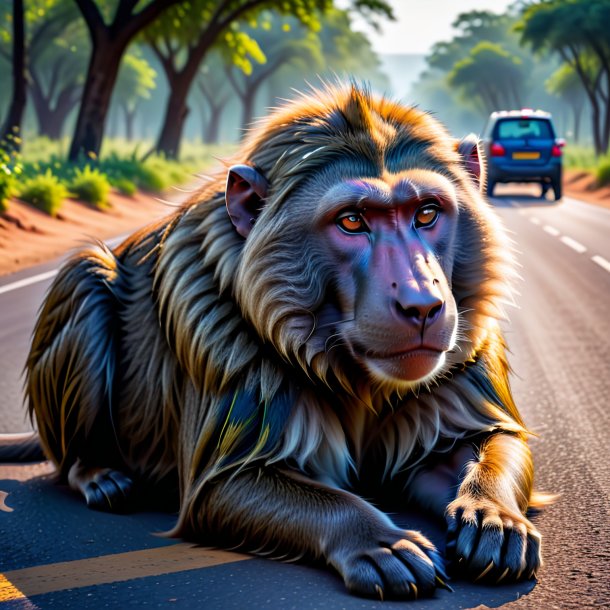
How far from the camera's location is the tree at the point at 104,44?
23.7 m

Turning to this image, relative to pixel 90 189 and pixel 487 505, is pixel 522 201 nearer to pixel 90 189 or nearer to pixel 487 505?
pixel 90 189

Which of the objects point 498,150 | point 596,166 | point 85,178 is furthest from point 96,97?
point 596,166

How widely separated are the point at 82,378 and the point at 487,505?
1.78 metres

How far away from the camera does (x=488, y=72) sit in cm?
7606

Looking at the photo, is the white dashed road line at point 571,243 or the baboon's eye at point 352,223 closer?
the baboon's eye at point 352,223

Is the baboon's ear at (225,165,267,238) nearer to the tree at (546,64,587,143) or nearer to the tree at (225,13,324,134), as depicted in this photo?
the tree at (225,13,324,134)

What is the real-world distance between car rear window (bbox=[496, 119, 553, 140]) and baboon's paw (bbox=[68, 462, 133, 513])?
79.5ft

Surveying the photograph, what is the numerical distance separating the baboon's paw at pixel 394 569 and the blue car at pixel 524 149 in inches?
950

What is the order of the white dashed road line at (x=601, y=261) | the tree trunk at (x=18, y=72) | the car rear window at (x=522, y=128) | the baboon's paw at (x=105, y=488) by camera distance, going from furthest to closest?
the car rear window at (x=522, y=128) < the tree trunk at (x=18, y=72) < the white dashed road line at (x=601, y=261) < the baboon's paw at (x=105, y=488)

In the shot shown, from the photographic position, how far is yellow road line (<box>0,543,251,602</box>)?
131 inches

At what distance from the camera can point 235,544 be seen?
367 centimetres

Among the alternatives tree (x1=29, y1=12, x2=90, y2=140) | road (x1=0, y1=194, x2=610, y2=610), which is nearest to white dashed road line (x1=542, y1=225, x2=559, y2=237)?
road (x1=0, y1=194, x2=610, y2=610)

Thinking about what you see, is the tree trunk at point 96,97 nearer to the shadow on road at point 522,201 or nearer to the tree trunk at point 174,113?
the tree trunk at point 174,113

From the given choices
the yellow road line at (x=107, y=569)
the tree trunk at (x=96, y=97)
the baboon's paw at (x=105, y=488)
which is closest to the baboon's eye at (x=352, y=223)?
the yellow road line at (x=107, y=569)
